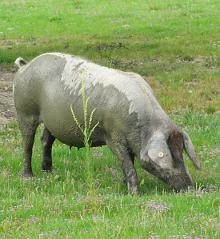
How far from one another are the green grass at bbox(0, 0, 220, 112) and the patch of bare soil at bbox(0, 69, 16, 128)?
4.85 ft

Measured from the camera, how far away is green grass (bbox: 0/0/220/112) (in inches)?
674

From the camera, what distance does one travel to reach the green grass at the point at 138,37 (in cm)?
1712

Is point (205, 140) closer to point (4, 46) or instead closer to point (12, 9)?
point (4, 46)

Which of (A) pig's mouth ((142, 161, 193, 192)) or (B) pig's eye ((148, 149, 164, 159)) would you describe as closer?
(B) pig's eye ((148, 149, 164, 159))

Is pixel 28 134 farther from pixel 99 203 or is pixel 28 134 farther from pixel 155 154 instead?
pixel 99 203

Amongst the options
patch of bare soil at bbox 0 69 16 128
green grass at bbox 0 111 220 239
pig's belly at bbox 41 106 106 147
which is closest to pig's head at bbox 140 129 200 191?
green grass at bbox 0 111 220 239

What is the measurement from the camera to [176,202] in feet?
24.3

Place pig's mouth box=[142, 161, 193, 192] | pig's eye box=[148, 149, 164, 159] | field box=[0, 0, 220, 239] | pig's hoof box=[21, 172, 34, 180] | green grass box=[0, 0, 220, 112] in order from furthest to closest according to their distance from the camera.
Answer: green grass box=[0, 0, 220, 112] < pig's hoof box=[21, 172, 34, 180] < pig's mouth box=[142, 161, 193, 192] < pig's eye box=[148, 149, 164, 159] < field box=[0, 0, 220, 239]

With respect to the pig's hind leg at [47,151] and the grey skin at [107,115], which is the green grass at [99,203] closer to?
the pig's hind leg at [47,151]

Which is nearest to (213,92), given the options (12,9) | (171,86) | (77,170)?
(171,86)

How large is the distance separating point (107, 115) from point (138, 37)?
15404mm

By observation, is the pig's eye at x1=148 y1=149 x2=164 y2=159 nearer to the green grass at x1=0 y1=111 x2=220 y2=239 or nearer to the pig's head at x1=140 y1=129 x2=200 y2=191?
the pig's head at x1=140 y1=129 x2=200 y2=191

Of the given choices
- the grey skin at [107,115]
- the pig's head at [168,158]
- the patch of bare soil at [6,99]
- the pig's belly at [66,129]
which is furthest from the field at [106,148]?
the patch of bare soil at [6,99]

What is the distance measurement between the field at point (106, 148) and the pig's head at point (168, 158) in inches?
8.8
